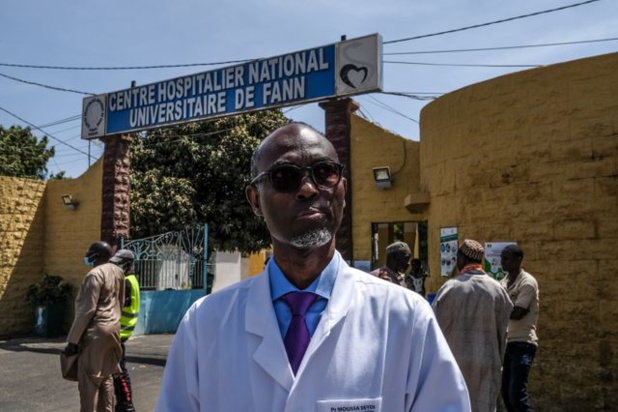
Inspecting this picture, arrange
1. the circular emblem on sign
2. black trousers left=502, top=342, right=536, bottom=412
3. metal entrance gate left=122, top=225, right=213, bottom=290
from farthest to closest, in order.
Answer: metal entrance gate left=122, top=225, right=213, bottom=290
the circular emblem on sign
black trousers left=502, top=342, right=536, bottom=412

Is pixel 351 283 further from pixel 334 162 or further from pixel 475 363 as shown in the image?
pixel 475 363

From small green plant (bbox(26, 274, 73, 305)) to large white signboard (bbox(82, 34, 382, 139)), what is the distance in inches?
126

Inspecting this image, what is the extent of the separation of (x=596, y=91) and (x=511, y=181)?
4.18ft

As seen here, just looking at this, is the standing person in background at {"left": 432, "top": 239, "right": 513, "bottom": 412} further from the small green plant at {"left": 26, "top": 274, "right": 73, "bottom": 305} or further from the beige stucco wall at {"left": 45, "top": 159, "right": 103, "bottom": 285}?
the small green plant at {"left": 26, "top": 274, "right": 73, "bottom": 305}

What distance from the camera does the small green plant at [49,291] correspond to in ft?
40.9

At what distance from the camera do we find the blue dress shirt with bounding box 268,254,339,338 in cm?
164

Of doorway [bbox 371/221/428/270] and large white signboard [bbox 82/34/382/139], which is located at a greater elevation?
large white signboard [bbox 82/34/382/139]

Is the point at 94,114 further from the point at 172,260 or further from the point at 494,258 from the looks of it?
the point at 494,258

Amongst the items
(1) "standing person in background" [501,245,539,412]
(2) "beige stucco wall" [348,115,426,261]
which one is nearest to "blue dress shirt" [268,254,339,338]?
(1) "standing person in background" [501,245,539,412]

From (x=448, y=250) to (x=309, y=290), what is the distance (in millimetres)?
6020

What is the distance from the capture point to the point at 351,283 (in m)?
1.70

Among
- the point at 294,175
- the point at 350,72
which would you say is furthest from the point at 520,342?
the point at 350,72

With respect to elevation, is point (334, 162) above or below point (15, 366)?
above

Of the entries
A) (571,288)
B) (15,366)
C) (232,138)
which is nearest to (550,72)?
(571,288)
